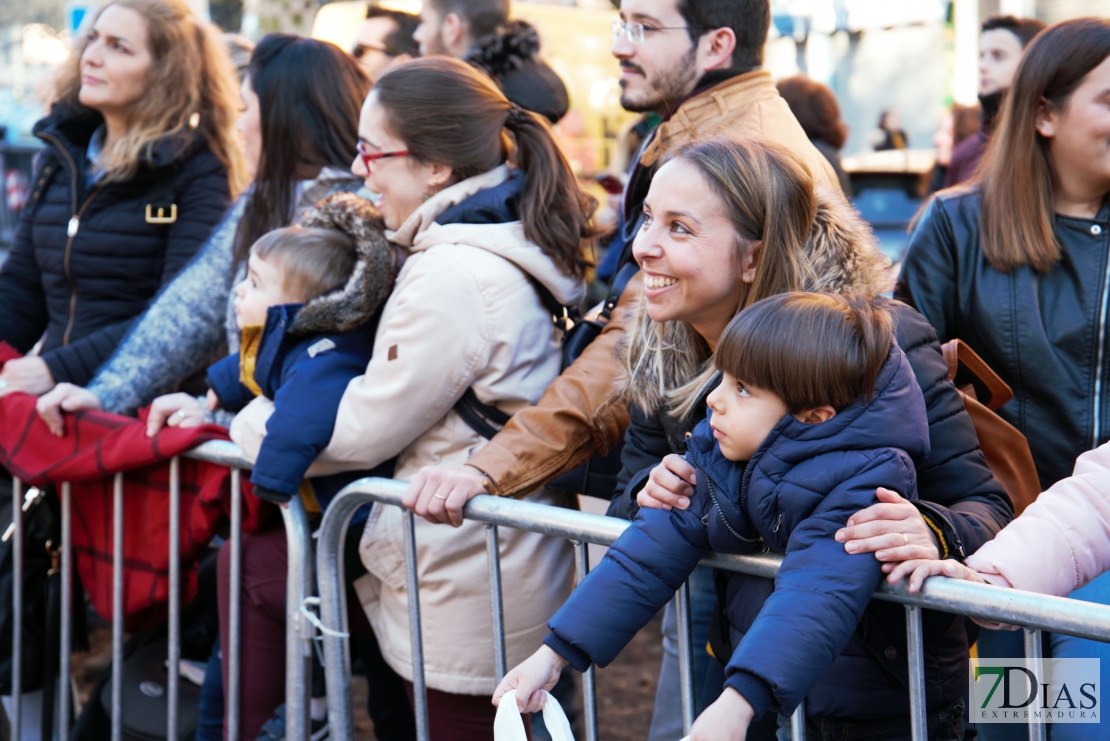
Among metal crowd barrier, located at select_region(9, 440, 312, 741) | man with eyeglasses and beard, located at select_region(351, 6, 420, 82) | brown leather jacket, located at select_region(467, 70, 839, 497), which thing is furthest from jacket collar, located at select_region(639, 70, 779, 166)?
man with eyeglasses and beard, located at select_region(351, 6, 420, 82)

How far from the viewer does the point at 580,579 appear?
213cm

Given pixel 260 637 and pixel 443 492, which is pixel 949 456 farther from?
pixel 260 637

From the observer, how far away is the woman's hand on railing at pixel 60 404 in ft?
10.9

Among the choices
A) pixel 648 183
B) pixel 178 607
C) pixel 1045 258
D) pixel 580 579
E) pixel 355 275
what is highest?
pixel 648 183

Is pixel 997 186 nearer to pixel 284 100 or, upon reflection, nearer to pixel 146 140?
pixel 284 100

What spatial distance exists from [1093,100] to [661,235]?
3.98 feet

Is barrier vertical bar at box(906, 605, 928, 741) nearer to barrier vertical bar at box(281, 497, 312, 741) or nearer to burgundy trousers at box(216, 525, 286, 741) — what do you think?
barrier vertical bar at box(281, 497, 312, 741)

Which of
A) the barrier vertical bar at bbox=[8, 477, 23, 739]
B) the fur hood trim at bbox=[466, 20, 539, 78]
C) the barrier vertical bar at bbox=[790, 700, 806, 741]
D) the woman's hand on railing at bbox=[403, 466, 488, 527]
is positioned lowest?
the barrier vertical bar at bbox=[8, 477, 23, 739]

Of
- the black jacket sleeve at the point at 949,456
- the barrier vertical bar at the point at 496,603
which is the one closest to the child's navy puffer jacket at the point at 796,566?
the black jacket sleeve at the point at 949,456

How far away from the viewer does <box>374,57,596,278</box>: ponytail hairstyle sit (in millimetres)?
2865

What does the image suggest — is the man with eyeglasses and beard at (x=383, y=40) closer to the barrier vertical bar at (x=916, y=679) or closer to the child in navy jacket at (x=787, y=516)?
the child in navy jacket at (x=787, y=516)

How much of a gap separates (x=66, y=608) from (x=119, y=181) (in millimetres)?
1437

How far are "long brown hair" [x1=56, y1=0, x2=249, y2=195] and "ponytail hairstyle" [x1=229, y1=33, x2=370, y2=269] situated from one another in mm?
594

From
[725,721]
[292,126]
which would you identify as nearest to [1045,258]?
[725,721]
